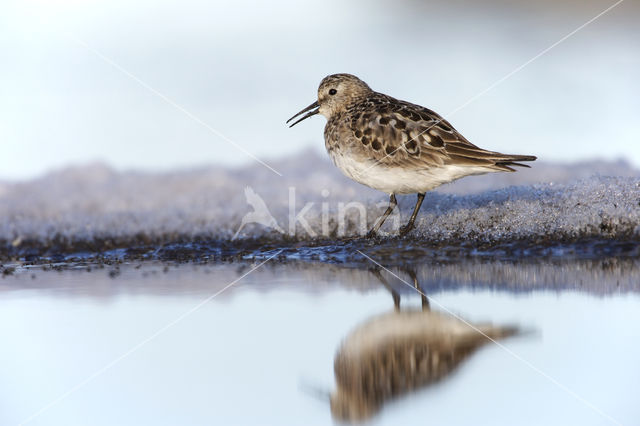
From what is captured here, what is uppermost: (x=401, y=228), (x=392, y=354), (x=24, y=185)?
(x=24, y=185)

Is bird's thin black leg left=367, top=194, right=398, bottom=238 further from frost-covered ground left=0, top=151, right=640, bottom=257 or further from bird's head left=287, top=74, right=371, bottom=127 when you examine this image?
bird's head left=287, top=74, right=371, bottom=127

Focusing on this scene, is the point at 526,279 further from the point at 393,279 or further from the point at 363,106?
the point at 363,106

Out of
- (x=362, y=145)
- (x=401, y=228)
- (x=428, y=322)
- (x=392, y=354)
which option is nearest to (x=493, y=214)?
(x=401, y=228)

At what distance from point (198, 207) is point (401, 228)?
301 cm

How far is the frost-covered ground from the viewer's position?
6863mm

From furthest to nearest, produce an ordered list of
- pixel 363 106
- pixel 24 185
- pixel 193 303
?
pixel 24 185, pixel 363 106, pixel 193 303

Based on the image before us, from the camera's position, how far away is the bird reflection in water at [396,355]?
3.58 meters

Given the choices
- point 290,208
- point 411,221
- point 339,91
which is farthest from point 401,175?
point 290,208

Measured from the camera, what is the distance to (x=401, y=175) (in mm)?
6973

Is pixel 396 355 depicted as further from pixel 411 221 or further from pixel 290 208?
pixel 290 208

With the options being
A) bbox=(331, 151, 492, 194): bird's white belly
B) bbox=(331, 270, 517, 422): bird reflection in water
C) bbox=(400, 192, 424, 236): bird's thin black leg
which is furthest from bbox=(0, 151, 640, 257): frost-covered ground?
bbox=(331, 270, 517, 422): bird reflection in water

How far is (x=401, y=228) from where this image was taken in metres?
7.58

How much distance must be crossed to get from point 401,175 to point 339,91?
1.67 meters

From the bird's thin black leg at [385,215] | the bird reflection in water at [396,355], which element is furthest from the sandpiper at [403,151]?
the bird reflection in water at [396,355]
